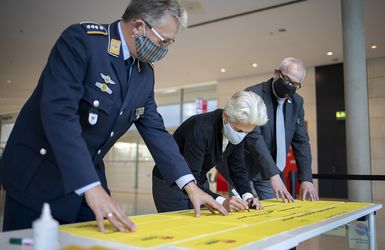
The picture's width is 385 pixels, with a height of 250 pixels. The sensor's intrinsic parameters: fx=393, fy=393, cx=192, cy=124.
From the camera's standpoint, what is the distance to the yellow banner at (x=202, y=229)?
88 cm

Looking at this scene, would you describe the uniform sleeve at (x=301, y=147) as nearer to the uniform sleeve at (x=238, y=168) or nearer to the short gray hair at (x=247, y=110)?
the uniform sleeve at (x=238, y=168)

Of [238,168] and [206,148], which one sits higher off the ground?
[206,148]

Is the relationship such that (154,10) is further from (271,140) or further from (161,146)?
(271,140)

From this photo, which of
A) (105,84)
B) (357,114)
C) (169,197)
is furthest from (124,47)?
(357,114)

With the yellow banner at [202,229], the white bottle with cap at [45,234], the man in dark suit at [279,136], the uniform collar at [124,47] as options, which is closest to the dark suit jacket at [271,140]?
the man in dark suit at [279,136]

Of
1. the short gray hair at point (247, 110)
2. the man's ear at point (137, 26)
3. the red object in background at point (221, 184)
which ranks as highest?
the man's ear at point (137, 26)

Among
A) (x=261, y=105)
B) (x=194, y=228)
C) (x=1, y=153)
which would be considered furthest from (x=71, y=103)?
(x=261, y=105)

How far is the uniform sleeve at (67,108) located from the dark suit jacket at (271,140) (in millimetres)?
1334

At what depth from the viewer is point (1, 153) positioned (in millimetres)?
1255

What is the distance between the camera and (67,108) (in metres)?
1.05

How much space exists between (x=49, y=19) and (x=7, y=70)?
13.0 feet

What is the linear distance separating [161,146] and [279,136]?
1.18 m

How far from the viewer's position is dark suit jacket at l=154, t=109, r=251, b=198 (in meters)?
1.85

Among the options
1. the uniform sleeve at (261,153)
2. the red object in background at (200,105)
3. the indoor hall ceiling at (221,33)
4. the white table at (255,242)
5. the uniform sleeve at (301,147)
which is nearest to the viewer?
the white table at (255,242)
